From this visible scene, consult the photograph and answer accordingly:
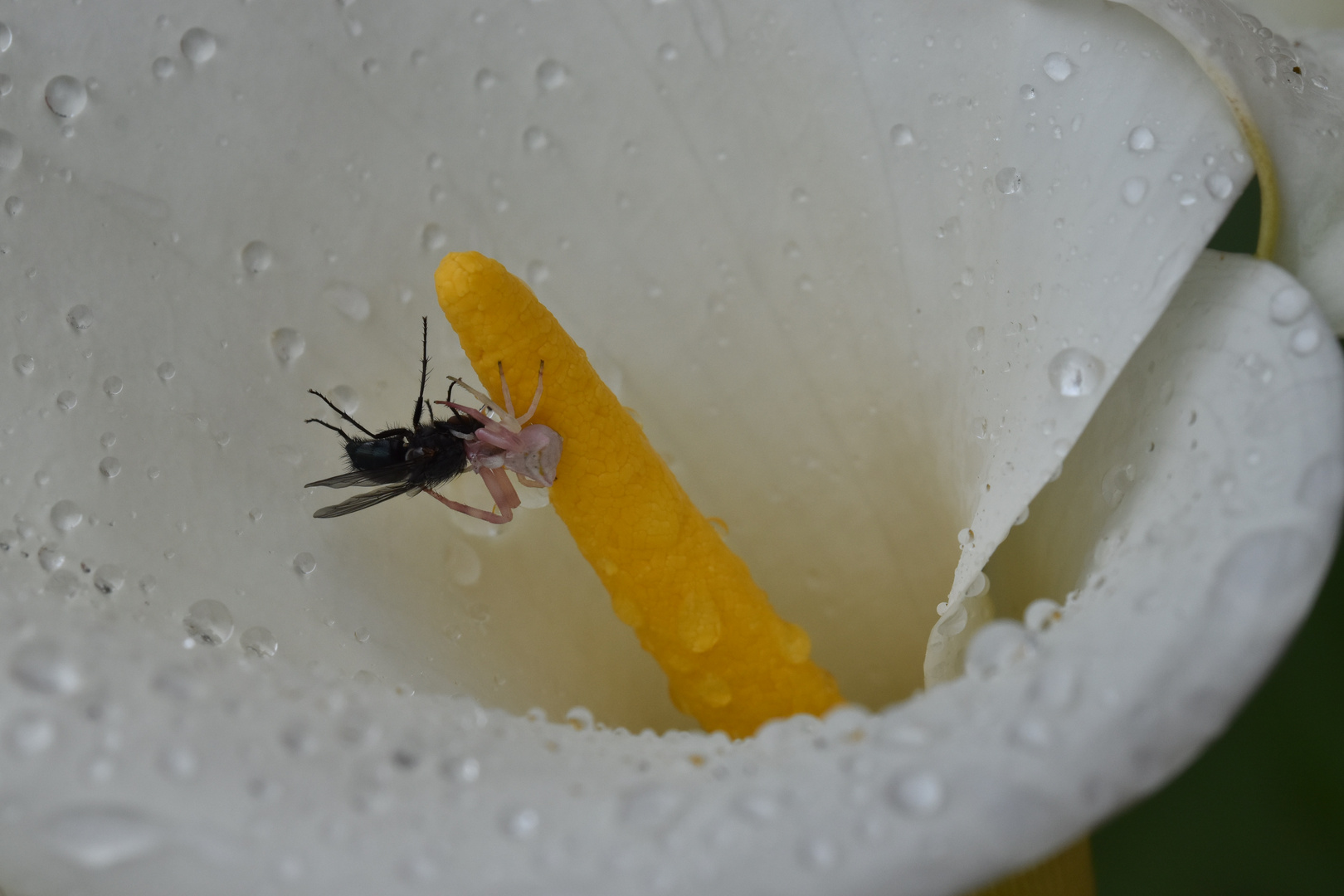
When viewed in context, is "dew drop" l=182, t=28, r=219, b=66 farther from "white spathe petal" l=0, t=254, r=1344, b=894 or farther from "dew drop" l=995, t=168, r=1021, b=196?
"dew drop" l=995, t=168, r=1021, b=196

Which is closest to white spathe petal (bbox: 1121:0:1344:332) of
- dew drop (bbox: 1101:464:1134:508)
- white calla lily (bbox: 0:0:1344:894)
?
white calla lily (bbox: 0:0:1344:894)

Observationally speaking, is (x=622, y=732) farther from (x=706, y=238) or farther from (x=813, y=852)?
(x=706, y=238)

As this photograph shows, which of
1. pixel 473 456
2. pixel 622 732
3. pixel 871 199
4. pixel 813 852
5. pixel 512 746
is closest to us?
pixel 813 852

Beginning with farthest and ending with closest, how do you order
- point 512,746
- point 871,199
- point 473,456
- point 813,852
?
point 871,199 < point 473,456 < point 512,746 < point 813,852

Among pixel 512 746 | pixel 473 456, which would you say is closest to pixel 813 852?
pixel 512 746

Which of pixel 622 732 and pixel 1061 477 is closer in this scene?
pixel 622 732

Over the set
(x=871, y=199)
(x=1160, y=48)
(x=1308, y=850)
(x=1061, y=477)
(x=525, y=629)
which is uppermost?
(x=1160, y=48)

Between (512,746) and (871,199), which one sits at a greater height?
(871,199)
